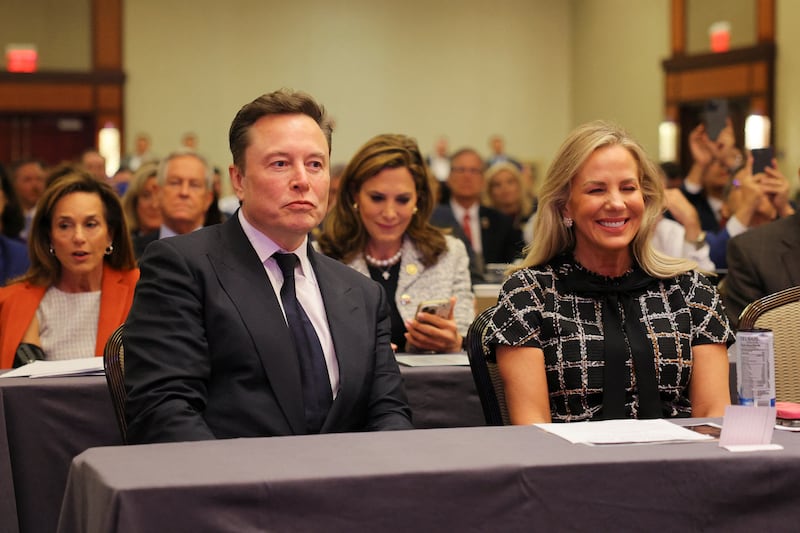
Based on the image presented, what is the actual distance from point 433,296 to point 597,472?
257 cm

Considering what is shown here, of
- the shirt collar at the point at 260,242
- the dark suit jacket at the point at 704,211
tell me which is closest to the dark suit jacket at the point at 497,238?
the dark suit jacket at the point at 704,211

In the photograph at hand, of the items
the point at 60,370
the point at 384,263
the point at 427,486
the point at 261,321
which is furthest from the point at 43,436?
the point at 427,486

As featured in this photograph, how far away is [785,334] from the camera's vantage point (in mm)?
3131

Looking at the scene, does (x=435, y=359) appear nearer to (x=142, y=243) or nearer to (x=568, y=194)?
(x=568, y=194)

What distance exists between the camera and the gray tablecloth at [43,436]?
128 inches

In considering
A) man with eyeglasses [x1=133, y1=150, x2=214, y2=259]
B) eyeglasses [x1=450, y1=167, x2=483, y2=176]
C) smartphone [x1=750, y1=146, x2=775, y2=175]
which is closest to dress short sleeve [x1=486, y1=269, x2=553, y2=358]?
smartphone [x1=750, y1=146, x2=775, y2=175]

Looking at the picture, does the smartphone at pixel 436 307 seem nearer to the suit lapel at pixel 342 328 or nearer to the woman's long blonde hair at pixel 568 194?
the woman's long blonde hair at pixel 568 194

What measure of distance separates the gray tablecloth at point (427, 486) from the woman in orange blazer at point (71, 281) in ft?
7.18

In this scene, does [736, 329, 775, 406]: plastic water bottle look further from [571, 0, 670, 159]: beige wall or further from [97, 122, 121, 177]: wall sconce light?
[97, 122, 121, 177]: wall sconce light

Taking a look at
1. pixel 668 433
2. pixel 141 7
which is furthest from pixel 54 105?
pixel 668 433

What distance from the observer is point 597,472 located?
1.88 m

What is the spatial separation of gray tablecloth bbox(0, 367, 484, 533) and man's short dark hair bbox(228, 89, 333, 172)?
1020mm

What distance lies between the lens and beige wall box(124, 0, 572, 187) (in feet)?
53.5

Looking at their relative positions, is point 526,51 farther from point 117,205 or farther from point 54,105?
point 117,205
